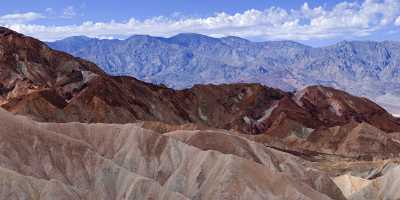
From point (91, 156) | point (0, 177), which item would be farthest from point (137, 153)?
point (0, 177)

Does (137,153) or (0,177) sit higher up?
(0,177)

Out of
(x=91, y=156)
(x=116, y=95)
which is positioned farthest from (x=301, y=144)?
(x=91, y=156)

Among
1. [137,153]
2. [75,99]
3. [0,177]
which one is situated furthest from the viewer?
[75,99]

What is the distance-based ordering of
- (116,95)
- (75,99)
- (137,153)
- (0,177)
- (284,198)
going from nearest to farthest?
(0,177)
(284,198)
(137,153)
(75,99)
(116,95)

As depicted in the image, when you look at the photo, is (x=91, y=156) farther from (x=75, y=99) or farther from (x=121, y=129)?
(x=75, y=99)

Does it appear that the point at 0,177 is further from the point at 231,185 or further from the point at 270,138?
the point at 270,138

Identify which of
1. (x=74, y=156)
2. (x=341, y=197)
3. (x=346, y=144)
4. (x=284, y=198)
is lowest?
(x=346, y=144)

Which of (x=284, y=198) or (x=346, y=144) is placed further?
(x=346, y=144)

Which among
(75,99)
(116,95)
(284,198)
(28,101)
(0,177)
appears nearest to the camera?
(0,177)

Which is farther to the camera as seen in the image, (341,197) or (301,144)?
(301,144)
